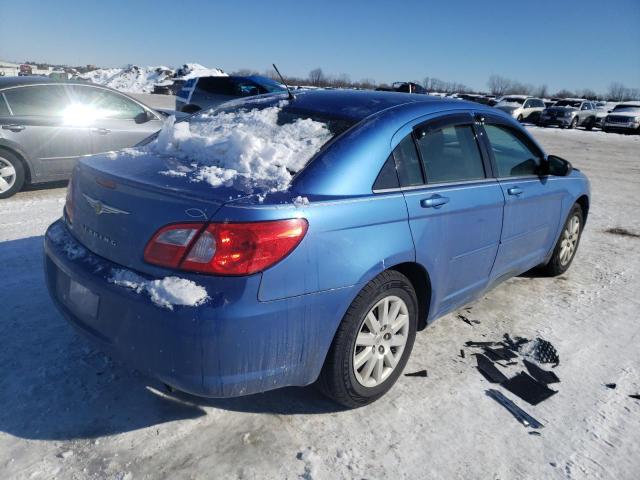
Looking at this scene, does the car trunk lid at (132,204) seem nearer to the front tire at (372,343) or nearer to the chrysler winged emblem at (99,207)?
the chrysler winged emblem at (99,207)

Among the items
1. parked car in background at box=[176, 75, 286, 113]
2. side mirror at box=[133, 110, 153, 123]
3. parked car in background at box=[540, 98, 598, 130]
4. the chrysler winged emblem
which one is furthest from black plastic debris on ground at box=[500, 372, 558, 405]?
parked car in background at box=[540, 98, 598, 130]

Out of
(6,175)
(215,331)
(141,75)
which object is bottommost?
(141,75)

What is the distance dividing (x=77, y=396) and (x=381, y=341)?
5.14 ft

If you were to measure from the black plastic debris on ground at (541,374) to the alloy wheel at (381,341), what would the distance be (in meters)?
0.91

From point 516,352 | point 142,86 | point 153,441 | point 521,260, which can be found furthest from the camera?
point 142,86

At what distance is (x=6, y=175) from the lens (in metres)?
6.21

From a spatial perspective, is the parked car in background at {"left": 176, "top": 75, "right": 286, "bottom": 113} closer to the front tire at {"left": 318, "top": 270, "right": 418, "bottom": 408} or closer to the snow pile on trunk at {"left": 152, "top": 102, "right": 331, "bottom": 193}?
the snow pile on trunk at {"left": 152, "top": 102, "right": 331, "bottom": 193}

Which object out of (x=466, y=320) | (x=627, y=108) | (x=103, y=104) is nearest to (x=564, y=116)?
(x=627, y=108)

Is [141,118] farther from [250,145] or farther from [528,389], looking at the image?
[528,389]

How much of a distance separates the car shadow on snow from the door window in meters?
4.55

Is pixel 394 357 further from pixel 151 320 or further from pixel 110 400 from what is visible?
pixel 110 400

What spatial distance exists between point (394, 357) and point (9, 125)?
586cm

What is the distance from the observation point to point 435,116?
298 cm

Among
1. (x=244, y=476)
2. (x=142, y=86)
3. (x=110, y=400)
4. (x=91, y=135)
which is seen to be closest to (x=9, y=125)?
(x=91, y=135)
